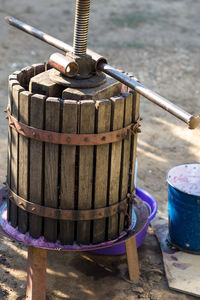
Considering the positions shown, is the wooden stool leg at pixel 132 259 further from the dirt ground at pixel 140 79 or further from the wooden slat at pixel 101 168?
the wooden slat at pixel 101 168

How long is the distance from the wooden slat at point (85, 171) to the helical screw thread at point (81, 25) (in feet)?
1.81

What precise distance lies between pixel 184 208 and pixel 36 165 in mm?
1467

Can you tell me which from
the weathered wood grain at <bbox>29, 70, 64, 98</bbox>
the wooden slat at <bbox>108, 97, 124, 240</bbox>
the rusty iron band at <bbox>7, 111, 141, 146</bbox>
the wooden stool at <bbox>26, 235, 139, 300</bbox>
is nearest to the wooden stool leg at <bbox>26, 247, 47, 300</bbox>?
the wooden stool at <bbox>26, 235, 139, 300</bbox>

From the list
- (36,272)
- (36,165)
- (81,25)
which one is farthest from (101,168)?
(81,25)

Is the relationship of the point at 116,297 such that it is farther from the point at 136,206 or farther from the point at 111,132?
the point at 111,132

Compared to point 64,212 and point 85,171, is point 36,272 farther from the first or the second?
point 85,171

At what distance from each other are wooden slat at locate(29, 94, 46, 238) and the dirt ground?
0.63 metres

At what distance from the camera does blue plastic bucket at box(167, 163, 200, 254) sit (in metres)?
4.80

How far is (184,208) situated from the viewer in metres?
4.84

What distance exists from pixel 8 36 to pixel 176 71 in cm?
283

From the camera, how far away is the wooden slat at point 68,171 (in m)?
3.83

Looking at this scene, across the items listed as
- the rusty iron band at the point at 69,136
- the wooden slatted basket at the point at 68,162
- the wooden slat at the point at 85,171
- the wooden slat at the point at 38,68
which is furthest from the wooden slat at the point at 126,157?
the wooden slat at the point at 38,68

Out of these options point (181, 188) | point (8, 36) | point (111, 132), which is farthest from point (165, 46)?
point (111, 132)

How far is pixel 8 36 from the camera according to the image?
9438 mm
